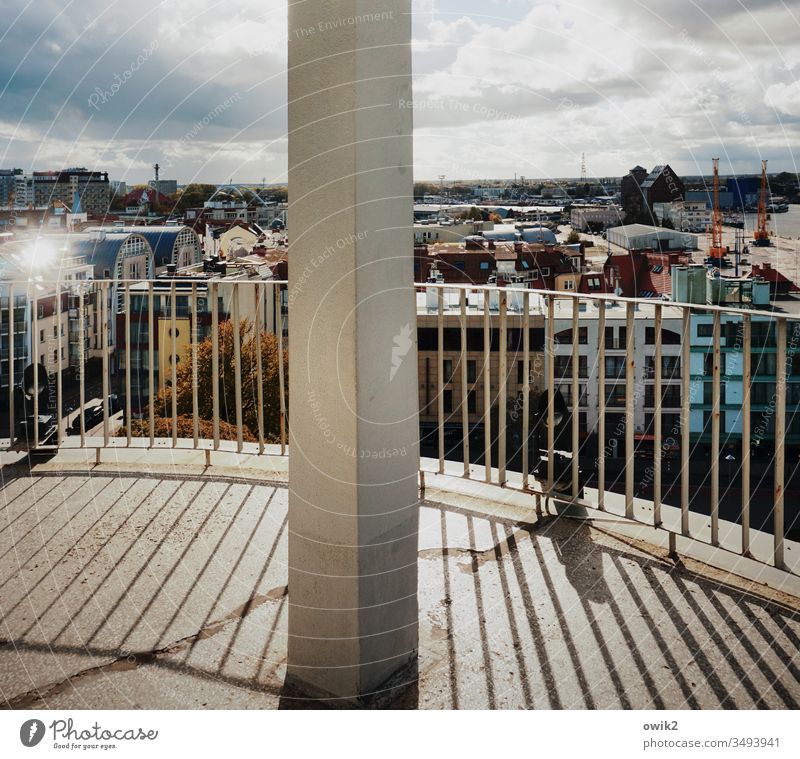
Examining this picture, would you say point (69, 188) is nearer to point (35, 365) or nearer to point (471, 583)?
point (35, 365)

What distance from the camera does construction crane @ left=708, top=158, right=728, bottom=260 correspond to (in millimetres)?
3584

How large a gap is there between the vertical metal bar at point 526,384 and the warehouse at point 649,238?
1501 mm

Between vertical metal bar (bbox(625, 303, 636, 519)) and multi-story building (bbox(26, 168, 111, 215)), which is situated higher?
multi-story building (bbox(26, 168, 111, 215))

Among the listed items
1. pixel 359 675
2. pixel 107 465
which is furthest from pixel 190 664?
pixel 107 465

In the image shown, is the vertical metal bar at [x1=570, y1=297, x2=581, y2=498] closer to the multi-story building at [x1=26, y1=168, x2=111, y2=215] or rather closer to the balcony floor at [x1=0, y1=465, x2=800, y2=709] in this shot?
the balcony floor at [x1=0, y1=465, x2=800, y2=709]

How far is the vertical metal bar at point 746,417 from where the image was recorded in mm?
2030

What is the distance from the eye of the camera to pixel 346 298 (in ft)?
5.10

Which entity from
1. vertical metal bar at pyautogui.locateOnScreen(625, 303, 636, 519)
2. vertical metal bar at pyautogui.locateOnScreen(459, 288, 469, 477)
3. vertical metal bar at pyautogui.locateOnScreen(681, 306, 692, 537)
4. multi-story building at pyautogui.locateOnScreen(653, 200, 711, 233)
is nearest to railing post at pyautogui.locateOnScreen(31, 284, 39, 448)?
vertical metal bar at pyautogui.locateOnScreen(459, 288, 469, 477)

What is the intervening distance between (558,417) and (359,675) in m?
1.44

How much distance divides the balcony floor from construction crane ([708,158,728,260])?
172cm

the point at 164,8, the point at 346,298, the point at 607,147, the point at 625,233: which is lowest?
the point at 346,298

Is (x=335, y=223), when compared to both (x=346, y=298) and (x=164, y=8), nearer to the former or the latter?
(x=346, y=298)

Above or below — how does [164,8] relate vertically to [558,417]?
above

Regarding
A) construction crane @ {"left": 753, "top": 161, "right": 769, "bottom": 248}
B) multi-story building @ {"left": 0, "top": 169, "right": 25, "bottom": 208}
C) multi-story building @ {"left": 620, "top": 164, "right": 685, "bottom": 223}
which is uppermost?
multi-story building @ {"left": 0, "top": 169, "right": 25, "bottom": 208}
